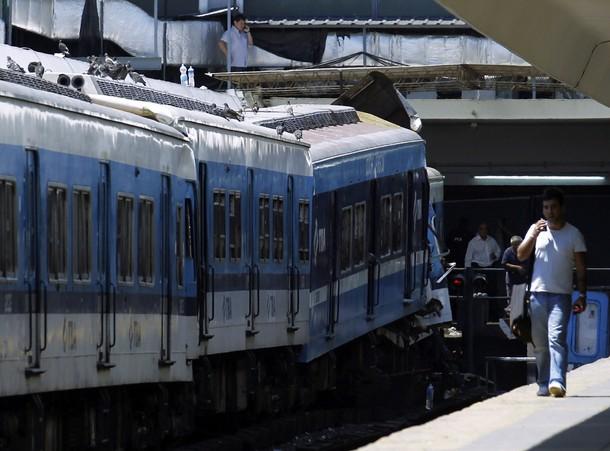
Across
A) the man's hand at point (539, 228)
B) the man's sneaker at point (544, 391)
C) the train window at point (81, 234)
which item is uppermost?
the train window at point (81, 234)

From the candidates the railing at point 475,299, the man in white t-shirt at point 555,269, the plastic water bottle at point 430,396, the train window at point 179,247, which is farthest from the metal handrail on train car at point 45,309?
the railing at point 475,299

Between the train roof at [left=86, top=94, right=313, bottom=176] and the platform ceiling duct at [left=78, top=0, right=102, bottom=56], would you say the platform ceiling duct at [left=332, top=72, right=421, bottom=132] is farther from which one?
the train roof at [left=86, top=94, right=313, bottom=176]

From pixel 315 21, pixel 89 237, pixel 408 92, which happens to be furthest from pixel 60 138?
pixel 315 21

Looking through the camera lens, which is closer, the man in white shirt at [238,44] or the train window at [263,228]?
the train window at [263,228]

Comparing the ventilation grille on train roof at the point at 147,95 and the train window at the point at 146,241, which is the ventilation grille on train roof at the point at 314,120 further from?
the train window at the point at 146,241

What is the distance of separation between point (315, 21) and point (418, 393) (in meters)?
13.7

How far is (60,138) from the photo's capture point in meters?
13.4

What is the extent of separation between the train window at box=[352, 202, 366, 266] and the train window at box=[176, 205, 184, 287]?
710 centimetres

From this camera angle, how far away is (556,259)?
16312 millimetres

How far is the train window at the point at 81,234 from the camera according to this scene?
13648mm

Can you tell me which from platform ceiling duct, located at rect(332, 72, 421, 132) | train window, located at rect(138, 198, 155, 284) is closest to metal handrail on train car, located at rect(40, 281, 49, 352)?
train window, located at rect(138, 198, 155, 284)

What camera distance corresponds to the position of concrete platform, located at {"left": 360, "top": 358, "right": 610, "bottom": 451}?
13.0 metres

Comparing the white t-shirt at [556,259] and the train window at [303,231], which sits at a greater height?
the white t-shirt at [556,259]

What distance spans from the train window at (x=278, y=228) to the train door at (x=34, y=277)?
762cm
